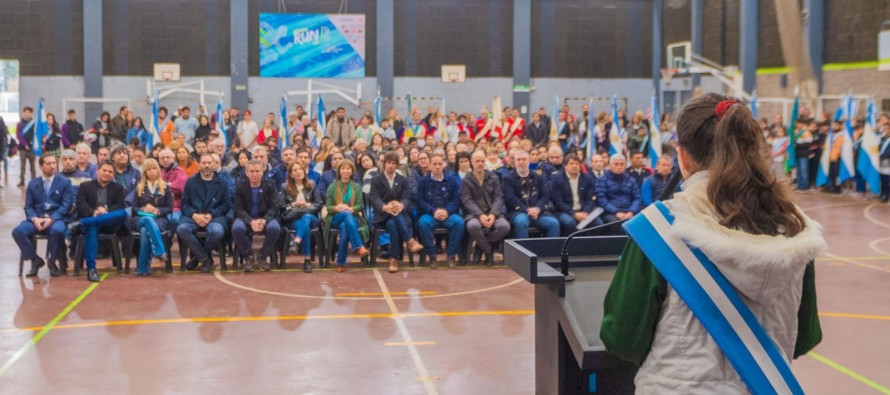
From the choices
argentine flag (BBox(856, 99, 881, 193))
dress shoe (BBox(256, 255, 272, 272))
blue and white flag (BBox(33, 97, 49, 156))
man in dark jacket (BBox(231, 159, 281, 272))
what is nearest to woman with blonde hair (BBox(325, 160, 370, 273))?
man in dark jacket (BBox(231, 159, 281, 272))

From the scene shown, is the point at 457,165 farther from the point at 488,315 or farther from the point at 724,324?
the point at 724,324

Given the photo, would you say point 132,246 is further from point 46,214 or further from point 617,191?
point 617,191

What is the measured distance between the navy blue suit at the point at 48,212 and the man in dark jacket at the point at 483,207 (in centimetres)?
441

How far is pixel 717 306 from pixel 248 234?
8.90 meters

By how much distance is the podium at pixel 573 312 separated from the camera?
3.58m

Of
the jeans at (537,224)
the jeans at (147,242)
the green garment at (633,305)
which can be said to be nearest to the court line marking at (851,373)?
the green garment at (633,305)

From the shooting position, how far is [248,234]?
35.4ft

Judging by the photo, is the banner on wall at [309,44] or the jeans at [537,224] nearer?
the jeans at [537,224]

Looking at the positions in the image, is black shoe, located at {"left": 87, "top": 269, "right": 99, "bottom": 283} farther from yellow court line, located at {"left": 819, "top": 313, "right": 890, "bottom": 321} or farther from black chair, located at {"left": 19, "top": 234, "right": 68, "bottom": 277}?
yellow court line, located at {"left": 819, "top": 313, "right": 890, "bottom": 321}

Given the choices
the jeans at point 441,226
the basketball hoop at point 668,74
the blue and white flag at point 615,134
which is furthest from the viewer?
the basketball hoop at point 668,74

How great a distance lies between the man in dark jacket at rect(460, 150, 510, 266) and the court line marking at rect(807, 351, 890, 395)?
4691 millimetres

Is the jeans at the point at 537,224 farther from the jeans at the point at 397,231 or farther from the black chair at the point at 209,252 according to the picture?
the black chair at the point at 209,252

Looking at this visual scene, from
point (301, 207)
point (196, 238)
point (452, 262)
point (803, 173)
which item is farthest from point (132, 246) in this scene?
point (803, 173)

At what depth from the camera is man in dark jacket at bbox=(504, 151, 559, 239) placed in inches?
444
